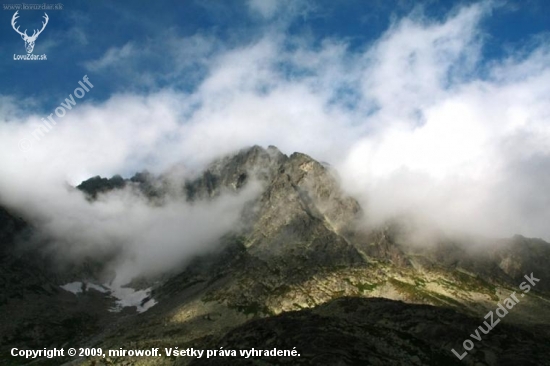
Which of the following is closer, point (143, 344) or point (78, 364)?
point (78, 364)

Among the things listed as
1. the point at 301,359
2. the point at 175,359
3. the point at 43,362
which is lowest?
the point at 301,359

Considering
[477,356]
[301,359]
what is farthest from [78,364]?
[477,356]

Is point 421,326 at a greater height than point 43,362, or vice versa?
point 43,362

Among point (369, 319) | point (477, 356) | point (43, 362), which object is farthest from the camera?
point (43, 362)

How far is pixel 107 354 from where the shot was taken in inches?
6550

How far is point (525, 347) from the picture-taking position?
135875 mm

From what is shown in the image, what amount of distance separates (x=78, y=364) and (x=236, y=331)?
62214 millimetres

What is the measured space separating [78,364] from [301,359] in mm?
94895

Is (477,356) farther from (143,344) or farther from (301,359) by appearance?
(143,344)

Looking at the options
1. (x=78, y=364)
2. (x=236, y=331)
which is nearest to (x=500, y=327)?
(x=236, y=331)

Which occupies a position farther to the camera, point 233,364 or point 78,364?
point 78,364

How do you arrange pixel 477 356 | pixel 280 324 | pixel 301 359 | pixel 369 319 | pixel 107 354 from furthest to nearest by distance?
pixel 369 319 < pixel 107 354 < pixel 280 324 < pixel 477 356 < pixel 301 359

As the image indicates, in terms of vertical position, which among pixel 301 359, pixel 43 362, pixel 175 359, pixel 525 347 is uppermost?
pixel 43 362

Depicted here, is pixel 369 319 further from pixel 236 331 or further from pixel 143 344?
pixel 143 344
